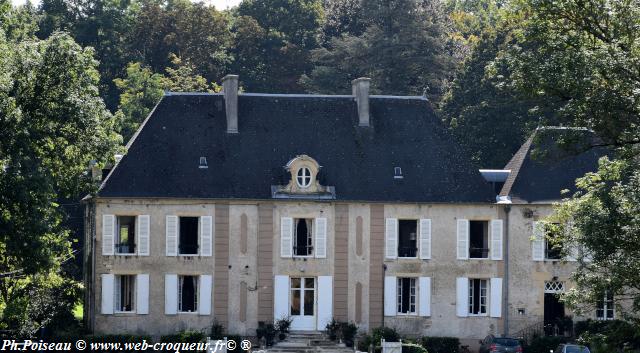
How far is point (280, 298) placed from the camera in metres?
47.0

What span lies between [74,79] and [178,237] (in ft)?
24.3

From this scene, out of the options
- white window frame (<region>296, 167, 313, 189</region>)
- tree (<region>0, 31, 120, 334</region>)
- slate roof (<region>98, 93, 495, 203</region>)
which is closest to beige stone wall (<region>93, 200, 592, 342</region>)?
slate roof (<region>98, 93, 495, 203</region>)

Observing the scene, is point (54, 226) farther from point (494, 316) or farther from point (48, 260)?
point (494, 316)

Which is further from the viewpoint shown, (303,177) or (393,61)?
(393,61)

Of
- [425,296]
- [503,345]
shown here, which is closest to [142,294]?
[425,296]

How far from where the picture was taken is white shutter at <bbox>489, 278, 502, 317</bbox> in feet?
156

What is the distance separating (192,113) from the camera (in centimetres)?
4938

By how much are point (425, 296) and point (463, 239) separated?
222cm

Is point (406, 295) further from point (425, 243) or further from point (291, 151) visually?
point (291, 151)

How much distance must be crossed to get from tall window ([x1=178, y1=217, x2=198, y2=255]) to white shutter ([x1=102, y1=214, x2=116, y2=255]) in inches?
84.2

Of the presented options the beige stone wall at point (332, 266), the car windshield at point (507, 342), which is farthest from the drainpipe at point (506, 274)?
the car windshield at point (507, 342)

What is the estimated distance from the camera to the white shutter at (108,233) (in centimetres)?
4684

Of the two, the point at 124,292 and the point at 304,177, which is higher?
the point at 304,177

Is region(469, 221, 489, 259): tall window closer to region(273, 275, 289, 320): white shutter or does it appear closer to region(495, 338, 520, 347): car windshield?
region(495, 338, 520, 347): car windshield
